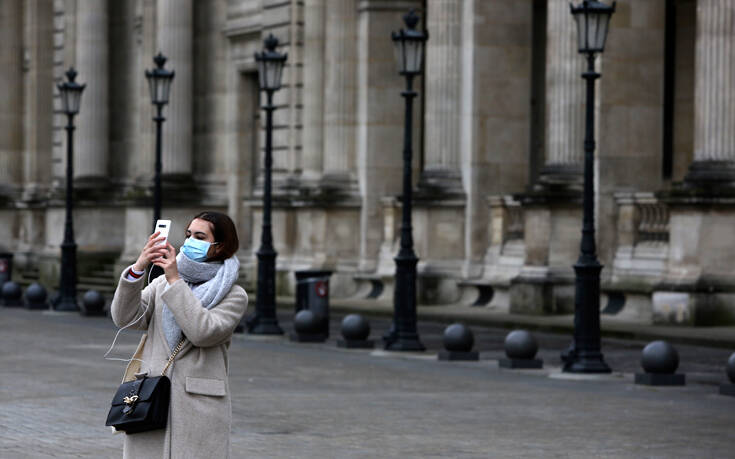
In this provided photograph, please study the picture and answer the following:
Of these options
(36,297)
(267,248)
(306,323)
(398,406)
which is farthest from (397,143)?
(398,406)

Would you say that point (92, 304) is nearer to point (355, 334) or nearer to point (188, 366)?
point (355, 334)

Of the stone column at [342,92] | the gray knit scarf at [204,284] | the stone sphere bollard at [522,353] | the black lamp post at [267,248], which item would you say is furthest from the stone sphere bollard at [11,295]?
the gray knit scarf at [204,284]

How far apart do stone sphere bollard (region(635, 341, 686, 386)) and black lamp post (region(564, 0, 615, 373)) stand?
4.11 feet

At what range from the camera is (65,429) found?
14.5 m

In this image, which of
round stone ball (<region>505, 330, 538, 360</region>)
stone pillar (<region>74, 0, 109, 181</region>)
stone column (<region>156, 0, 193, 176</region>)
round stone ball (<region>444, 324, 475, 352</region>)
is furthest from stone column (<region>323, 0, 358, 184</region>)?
round stone ball (<region>505, 330, 538, 360</region>)

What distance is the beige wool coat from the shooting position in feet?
25.2

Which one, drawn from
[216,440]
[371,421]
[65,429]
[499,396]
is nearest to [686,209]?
[499,396]

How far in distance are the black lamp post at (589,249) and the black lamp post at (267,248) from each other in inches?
294

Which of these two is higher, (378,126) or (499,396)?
(378,126)

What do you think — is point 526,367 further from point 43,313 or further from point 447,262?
point 43,313

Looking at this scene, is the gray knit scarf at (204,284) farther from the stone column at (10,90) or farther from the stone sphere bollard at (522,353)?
the stone column at (10,90)

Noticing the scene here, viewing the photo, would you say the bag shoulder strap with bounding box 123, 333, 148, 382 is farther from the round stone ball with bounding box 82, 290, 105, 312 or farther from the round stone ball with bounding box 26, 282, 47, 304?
the round stone ball with bounding box 26, 282, 47, 304

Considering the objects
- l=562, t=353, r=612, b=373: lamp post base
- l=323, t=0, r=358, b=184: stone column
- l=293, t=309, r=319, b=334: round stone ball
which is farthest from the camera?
l=323, t=0, r=358, b=184: stone column

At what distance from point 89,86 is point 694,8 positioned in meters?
19.1
